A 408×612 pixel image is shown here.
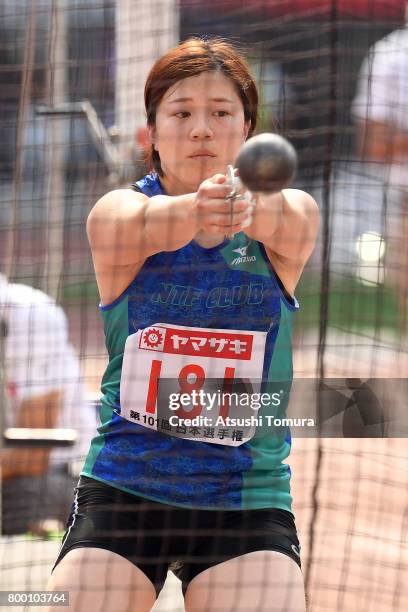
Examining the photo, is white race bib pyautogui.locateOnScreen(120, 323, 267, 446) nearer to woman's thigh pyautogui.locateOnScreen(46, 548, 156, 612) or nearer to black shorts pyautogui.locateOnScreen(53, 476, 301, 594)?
black shorts pyautogui.locateOnScreen(53, 476, 301, 594)

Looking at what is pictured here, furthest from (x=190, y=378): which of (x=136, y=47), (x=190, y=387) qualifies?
(x=136, y=47)

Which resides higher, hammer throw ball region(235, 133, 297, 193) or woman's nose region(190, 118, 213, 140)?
woman's nose region(190, 118, 213, 140)

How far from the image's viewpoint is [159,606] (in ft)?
9.14

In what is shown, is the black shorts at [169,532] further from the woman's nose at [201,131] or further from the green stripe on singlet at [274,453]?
the woman's nose at [201,131]

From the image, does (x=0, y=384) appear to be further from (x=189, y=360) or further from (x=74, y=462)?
(x=189, y=360)

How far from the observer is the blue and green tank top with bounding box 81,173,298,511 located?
1853mm

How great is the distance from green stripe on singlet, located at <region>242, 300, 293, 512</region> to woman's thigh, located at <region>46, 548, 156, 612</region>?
0.81ft

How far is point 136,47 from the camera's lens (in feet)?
13.4

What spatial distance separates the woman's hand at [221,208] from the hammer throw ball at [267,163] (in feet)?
0.49

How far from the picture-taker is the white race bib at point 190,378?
187 cm

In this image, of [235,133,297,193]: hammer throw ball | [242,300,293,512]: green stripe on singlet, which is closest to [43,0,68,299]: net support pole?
[242,300,293,512]: green stripe on singlet

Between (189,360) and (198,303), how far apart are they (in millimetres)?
109

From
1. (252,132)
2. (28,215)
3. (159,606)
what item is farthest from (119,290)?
(28,215)

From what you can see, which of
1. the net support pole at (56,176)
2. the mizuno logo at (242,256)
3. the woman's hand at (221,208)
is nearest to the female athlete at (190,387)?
the mizuno logo at (242,256)
